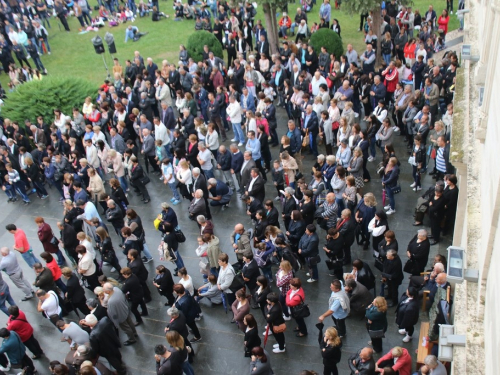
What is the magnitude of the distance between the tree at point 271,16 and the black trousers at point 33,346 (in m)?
14.3

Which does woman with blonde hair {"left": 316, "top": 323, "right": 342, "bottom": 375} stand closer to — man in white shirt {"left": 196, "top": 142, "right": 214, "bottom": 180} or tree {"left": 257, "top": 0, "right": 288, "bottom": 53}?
man in white shirt {"left": 196, "top": 142, "right": 214, "bottom": 180}

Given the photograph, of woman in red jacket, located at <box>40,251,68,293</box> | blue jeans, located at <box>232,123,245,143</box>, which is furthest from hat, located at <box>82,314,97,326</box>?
blue jeans, located at <box>232,123,245,143</box>

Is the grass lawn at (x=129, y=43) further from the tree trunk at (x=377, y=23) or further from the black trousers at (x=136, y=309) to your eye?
the black trousers at (x=136, y=309)

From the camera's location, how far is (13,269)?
38.2 ft

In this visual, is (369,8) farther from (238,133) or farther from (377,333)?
(377,333)

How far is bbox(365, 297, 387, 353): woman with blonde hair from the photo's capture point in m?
8.82

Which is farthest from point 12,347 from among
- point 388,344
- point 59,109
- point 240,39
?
point 240,39

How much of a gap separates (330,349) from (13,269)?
23.1 feet

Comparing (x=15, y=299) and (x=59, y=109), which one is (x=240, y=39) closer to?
(x=59, y=109)

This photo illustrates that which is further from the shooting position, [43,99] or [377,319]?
[43,99]

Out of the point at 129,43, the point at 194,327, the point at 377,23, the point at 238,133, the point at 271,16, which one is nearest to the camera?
the point at 194,327

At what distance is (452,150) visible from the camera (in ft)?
26.6

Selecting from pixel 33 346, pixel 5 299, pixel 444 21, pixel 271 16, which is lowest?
pixel 33 346

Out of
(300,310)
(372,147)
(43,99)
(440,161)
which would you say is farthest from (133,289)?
(43,99)
